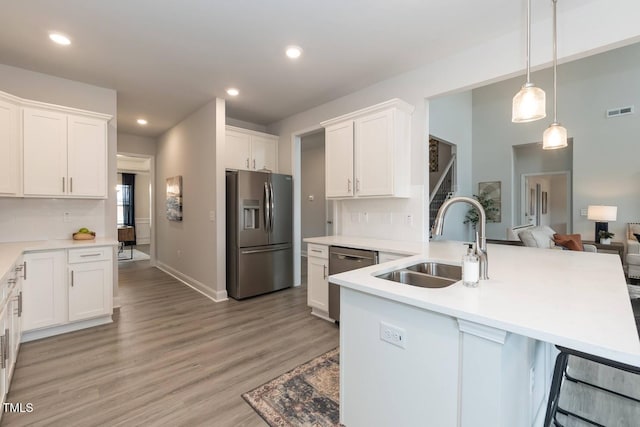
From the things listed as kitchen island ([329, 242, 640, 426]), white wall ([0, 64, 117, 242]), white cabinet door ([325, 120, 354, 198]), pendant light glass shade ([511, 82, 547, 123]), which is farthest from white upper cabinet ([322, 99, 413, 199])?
white wall ([0, 64, 117, 242])

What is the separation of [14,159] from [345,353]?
12.0 ft

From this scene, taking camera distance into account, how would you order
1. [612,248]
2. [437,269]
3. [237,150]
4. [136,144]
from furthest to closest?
[136,144] < [612,248] < [237,150] < [437,269]

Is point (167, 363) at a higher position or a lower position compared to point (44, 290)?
lower

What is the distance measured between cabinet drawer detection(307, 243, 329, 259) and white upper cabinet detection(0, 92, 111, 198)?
2527 mm

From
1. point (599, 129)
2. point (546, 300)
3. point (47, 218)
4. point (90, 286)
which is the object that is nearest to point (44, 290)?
point (90, 286)

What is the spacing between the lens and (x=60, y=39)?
258 centimetres

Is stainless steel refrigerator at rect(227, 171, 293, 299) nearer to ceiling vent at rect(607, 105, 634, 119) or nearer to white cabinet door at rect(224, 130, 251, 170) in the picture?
white cabinet door at rect(224, 130, 251, 170)

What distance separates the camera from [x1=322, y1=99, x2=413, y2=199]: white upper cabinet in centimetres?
300

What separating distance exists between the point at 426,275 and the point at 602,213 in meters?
5.58

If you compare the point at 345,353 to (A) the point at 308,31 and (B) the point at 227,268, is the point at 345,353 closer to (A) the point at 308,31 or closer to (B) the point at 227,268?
(A) the point at 308,31

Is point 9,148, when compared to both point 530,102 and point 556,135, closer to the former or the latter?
point 530,102

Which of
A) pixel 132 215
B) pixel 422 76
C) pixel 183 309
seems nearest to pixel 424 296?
pixel 422 76

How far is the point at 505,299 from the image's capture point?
47.3 inches

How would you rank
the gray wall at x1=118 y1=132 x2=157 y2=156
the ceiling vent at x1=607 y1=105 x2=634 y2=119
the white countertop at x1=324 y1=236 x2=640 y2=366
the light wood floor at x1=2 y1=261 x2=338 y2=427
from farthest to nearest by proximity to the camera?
1. the gray wall at x1=118 y1=132 x2=157 y2=156
2. the ceiling vent at x1=607 y1=105 x2=634 y2=119
3. the light wood floor at x1=2 y1=261 x2=338 y2=427
4. the white countertop at x1=324 y1=236 x2=640 y2=366
